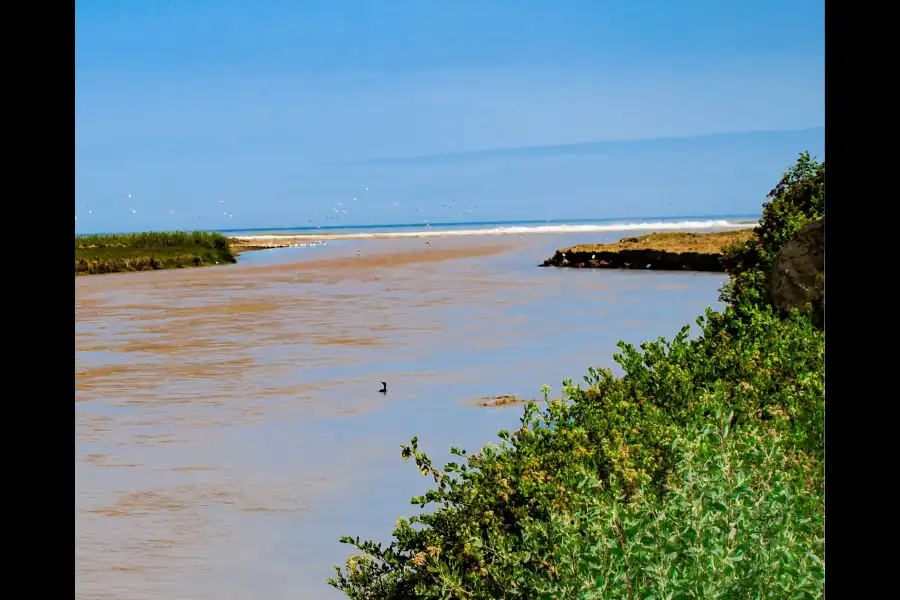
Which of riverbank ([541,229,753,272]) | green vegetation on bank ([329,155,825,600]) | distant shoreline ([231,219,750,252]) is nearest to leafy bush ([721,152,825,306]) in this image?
green vegetation on bank ([329,155,825,600])

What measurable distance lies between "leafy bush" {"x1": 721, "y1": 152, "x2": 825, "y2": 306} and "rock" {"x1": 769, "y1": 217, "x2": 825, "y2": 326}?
396 mm

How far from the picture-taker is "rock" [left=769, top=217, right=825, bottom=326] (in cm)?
723

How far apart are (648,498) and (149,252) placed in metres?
38.5

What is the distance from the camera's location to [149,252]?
129ft

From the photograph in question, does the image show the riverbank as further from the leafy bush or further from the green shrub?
the green shrub

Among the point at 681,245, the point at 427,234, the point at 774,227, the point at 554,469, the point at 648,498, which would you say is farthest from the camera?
the point at 427,234

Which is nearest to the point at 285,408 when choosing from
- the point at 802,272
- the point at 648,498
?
the point at 802,272

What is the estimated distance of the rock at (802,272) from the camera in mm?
7227

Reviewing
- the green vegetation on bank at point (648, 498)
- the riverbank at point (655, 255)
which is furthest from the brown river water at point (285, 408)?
the riverbank at point (655, 255)

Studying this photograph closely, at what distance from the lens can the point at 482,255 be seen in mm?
42281

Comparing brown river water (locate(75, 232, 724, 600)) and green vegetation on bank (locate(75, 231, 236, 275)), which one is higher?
green vegetation on bank (locate(75, 231, 236, 275))

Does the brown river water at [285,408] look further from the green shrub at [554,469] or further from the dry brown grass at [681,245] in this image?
the dry brown grass at [681,245]

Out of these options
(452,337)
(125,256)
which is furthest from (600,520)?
(125,256)

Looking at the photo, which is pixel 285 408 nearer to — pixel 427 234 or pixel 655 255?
pixel 655 255
